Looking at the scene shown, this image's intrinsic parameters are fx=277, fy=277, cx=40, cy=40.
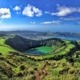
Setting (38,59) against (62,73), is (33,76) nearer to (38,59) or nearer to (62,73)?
(62,73)

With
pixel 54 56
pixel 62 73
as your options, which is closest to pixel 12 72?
pixel 62 73

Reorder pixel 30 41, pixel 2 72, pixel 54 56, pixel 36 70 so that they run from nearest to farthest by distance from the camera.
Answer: pixel 2 72 → pixel 36 70 → pixel 54 56 → pixel 30 41

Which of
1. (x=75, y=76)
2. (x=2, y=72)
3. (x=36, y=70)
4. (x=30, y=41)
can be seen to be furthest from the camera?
(x=30, y=41)

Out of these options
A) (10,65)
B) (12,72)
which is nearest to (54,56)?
(10,65)

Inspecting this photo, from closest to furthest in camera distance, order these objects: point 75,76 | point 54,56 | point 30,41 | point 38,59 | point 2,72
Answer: point 75,76
point 2,72
point 38,59
point 54,56
point 30,41

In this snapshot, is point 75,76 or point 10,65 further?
point 10,65

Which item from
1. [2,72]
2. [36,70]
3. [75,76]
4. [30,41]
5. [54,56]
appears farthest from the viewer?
[30,41]

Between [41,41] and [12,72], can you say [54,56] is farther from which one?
[41,41]

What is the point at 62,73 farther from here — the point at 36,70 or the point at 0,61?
the point at 0,61

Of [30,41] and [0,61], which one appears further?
[30,41]
